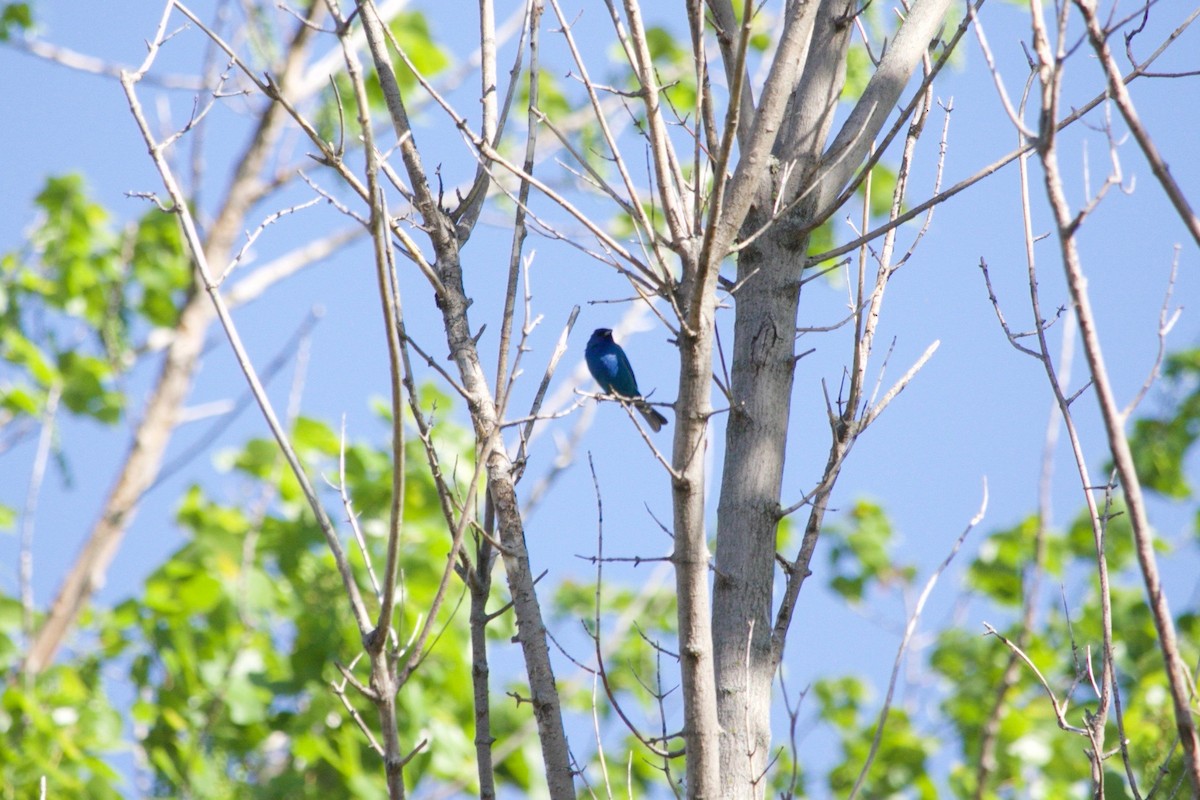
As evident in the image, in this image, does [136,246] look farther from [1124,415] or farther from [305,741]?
[1124,415]

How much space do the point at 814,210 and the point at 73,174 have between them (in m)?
6.99

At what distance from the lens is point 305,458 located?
6691 millimetres

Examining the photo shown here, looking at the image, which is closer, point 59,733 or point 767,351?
point 767,351

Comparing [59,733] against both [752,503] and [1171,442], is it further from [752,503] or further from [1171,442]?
[1171,442]

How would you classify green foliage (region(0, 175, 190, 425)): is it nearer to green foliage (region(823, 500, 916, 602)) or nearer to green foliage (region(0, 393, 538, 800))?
green foliage (region(0, 393, 538, 800))

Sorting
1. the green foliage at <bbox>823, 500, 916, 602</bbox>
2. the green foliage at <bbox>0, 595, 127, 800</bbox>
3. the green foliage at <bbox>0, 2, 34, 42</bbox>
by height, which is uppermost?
the green foliage at <bbox>0, 2, 34, 42</bbox>

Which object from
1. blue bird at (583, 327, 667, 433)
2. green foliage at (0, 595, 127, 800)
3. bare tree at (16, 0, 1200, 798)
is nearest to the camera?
bare tree at (16, 0, 1200, 798)

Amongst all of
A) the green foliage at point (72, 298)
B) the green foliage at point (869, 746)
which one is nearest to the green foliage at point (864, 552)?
the green foliage at point (869, 746)

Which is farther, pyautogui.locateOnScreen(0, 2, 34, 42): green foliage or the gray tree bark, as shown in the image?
pyautogui.locateOnScreen(0, 2, 34, 42): green foliage

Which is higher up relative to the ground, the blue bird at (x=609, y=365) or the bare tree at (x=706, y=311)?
the blue bird at (x=609, y=365)

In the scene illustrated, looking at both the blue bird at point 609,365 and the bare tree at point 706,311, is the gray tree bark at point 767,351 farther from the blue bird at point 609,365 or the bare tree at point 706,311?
the blue bird at point 609,365

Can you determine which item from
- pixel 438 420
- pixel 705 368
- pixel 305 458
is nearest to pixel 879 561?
pixel 438 420

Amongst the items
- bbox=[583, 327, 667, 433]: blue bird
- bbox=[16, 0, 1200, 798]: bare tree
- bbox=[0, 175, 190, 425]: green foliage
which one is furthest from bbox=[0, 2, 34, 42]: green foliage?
bbox=[16, 0, 1200, 798]: bare tree

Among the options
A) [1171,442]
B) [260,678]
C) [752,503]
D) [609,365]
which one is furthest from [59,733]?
[1171,442]
